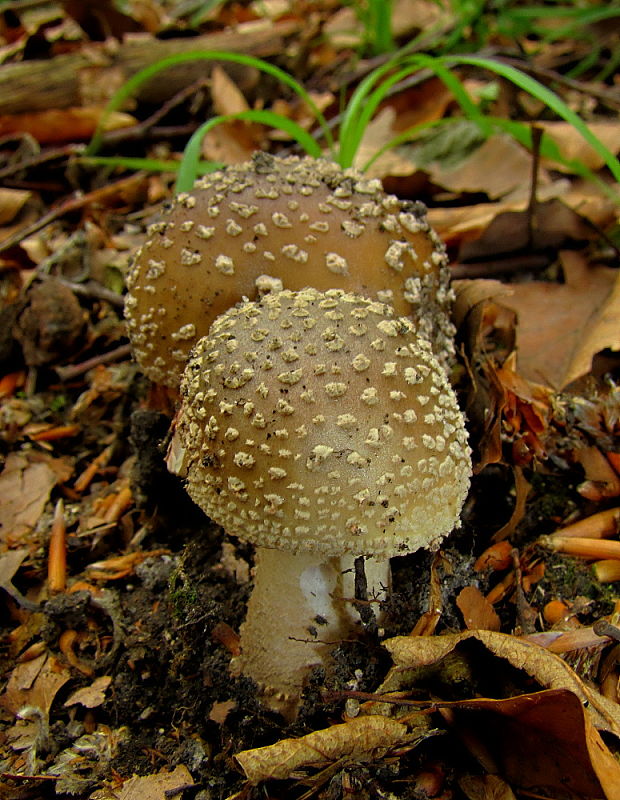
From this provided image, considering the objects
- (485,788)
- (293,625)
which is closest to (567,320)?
(293,625)

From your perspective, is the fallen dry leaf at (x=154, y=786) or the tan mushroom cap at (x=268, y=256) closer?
the fallen dry leaf at (x=154, y=786)

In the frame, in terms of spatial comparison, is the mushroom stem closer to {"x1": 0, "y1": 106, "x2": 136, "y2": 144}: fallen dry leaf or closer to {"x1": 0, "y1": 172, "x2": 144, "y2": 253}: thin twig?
{"x1": 0, "y1": 172, "x2": 144, "y2": 253}: thin twig

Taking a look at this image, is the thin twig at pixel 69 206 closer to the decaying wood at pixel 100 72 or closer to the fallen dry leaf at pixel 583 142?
the decaying wood at pixel 100 72

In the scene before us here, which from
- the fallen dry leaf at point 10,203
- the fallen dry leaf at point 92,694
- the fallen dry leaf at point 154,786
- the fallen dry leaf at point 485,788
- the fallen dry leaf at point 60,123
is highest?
the fallen dry leaf at point 60,123

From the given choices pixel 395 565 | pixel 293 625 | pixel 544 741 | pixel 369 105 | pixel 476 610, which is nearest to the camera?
pixel 544 741

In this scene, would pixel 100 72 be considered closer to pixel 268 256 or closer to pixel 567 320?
pixel 268 256

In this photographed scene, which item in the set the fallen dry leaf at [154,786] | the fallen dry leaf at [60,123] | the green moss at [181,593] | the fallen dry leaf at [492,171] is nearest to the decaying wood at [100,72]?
the fallen dry leaf at [60,123]

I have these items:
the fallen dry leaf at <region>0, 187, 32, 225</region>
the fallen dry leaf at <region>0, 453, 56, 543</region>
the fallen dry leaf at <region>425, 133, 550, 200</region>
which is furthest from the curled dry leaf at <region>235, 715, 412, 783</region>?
the fallen dry leaf at <region>0, 187, 32, 225</region>

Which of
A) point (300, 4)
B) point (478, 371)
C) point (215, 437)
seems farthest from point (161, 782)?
point (300, 4)
